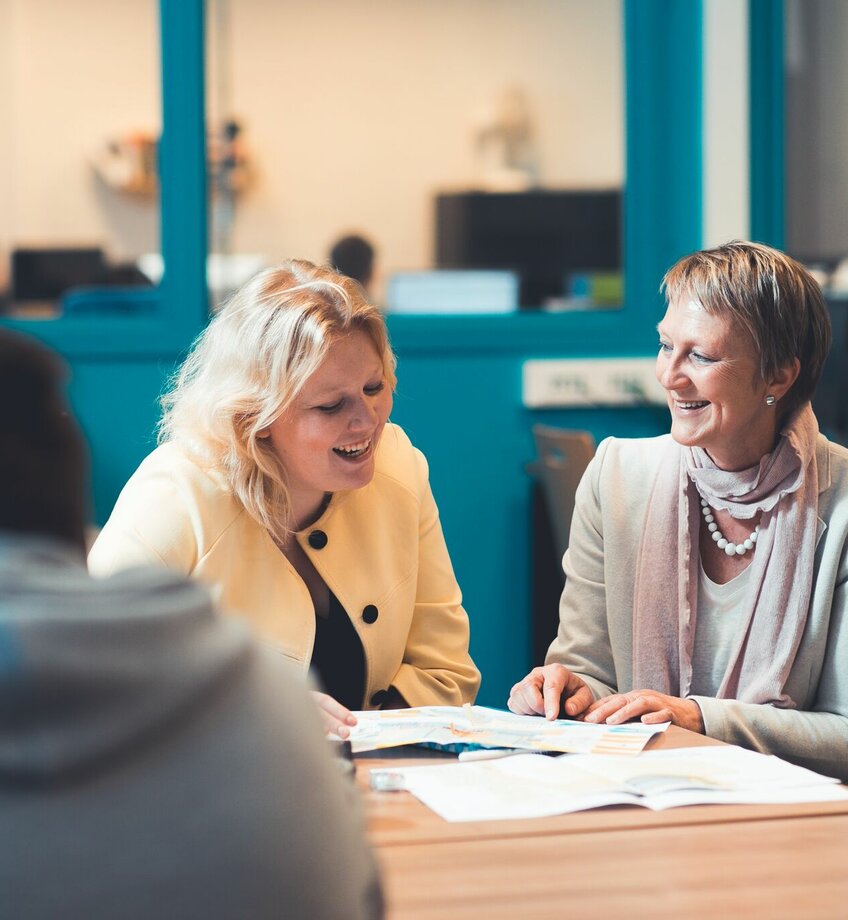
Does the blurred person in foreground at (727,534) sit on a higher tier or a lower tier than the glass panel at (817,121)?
lower

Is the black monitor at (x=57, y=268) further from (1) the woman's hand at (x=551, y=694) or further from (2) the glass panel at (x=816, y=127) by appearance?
(1) the woman's hand at (x=551, y=694)

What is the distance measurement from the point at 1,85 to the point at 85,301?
10.4ft

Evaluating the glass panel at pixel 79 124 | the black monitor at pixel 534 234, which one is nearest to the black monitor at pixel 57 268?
the glass panel at pixel 79 124

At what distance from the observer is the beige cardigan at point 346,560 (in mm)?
1949

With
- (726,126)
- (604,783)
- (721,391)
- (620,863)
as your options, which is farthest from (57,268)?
(620,863)

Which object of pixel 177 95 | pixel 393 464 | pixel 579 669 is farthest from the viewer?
pixel 177 95

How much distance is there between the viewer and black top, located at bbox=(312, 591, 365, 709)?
6.64 ft

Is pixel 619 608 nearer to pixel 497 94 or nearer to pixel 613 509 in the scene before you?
pixel 613 509

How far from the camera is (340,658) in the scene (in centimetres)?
203

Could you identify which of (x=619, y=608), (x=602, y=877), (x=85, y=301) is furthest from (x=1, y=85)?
(x=602, y=877)

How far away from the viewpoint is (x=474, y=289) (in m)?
4.00

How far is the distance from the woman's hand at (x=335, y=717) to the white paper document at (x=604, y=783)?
12cm

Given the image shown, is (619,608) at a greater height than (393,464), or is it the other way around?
(393,464)

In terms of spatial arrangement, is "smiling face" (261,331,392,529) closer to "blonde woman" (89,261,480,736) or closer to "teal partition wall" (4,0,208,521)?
"blonde woman" (89,261,480,736)
